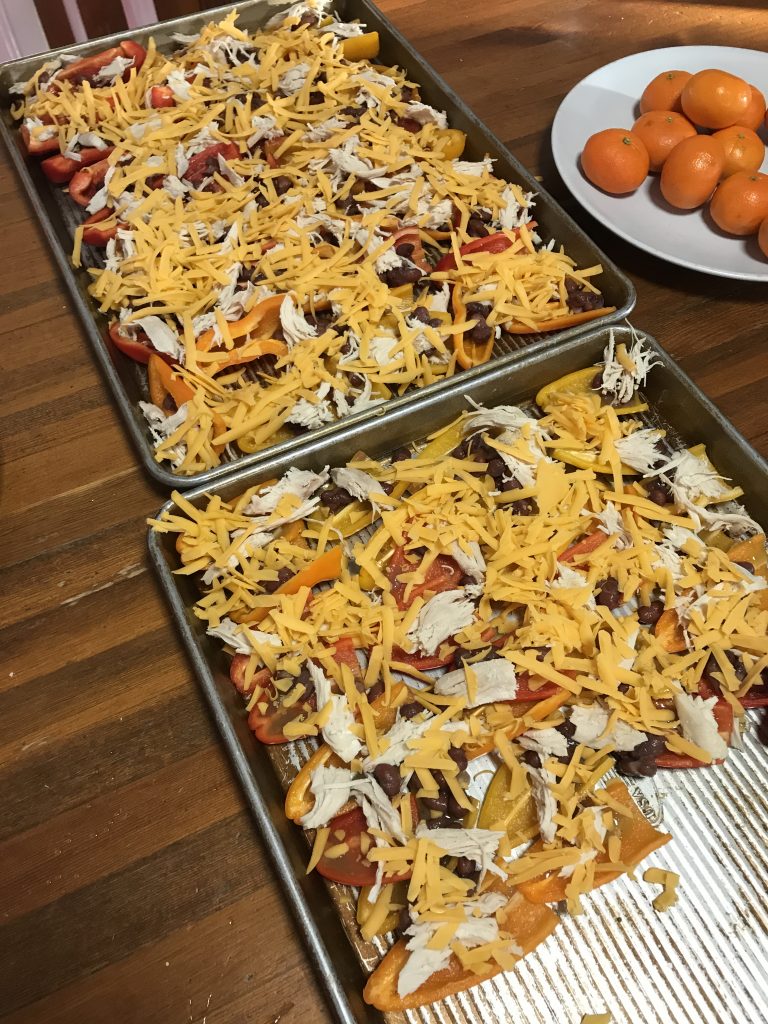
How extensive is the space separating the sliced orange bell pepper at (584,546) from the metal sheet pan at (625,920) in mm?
298

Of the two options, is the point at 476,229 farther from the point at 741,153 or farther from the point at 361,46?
the point at 361,46

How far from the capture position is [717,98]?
4.50ft

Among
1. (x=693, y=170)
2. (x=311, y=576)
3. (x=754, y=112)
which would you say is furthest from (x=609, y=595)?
(x=754, y=112)

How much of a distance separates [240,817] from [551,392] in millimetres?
761

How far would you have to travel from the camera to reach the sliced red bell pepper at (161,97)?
1548 millimetres

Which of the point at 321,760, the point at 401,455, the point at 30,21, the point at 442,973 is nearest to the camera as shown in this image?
the point at 442,973

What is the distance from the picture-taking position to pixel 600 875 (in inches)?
32.6

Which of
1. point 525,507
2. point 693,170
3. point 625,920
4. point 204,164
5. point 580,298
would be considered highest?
point 204,164

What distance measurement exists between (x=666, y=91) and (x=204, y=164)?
36.2 inches

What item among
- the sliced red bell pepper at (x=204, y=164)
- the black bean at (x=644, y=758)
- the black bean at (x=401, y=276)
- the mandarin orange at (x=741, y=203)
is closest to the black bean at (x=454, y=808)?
the black bean at (x=644, y=758)

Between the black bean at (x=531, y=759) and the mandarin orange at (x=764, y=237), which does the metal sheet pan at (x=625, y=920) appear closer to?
the black bean at (x=531, y=759)

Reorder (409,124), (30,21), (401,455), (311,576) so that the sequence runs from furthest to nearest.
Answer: (30,21) → (409,124) → (401,455) → (311,576)

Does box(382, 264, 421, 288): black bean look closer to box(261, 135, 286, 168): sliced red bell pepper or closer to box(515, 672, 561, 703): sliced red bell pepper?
box(261, 135, 286, 168): sliced red bell pepper

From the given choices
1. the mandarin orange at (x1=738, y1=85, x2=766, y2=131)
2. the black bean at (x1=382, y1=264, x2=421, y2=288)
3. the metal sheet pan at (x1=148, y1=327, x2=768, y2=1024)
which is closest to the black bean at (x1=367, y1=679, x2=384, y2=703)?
the metal sheet pan at (x1=148, y1=327, x2=768, y2=1024)
